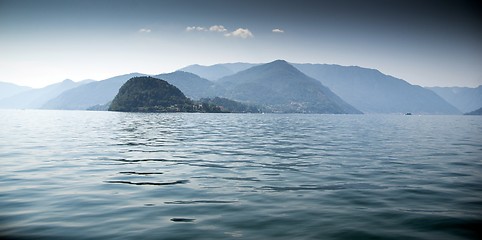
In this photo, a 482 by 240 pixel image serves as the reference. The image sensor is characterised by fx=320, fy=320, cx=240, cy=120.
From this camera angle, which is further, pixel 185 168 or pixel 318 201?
pixel 185 168

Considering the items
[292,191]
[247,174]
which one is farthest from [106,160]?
[292,191]

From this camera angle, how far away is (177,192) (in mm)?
16422

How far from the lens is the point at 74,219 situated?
39.5ft

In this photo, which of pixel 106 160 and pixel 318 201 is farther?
pixel 106 160

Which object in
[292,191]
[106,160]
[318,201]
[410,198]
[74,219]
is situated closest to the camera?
[74,219]

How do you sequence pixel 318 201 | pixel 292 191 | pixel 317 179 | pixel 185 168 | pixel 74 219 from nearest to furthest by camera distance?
pixel 74 219, pixel 318 201, pixel 292 191, pixel 317 179, pixel 185 168

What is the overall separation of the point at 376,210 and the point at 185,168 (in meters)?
13.8

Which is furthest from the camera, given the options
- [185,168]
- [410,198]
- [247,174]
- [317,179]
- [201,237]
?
[185,168]

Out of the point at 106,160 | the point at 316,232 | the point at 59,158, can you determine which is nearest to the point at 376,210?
the point at 316,232

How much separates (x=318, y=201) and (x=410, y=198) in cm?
486

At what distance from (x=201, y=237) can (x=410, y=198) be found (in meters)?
11.0

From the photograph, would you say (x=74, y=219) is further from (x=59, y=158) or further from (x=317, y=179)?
(x=59, y=158)

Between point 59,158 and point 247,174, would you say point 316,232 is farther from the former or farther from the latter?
point 59,158

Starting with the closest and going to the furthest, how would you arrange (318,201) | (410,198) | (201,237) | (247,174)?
(201,237), (318,201), (410,198), (247,174)
